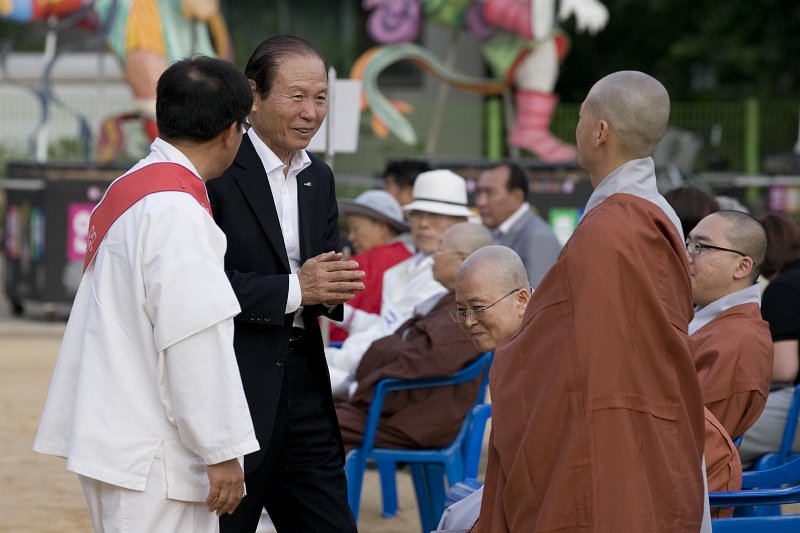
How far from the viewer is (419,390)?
5699 mm

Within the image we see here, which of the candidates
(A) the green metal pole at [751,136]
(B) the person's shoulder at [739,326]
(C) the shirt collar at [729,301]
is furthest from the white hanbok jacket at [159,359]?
(A) the green metal pole at [751,136]

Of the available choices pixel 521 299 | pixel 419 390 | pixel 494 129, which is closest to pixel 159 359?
pixel 521 299

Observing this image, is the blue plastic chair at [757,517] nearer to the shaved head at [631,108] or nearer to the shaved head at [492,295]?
the shaved head at [492,295]

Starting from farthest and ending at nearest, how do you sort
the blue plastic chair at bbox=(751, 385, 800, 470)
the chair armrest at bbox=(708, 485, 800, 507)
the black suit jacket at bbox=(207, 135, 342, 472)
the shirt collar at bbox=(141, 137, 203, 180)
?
the blue plastic chair at bbox=(751, 385, 800, 470), the chair armrest at bbox=(708, 485, 800, 507), the black suit jacket at bbox=(207, 135, 342, 472), the shirt collar at bbox=(141, 137, 203, 180)

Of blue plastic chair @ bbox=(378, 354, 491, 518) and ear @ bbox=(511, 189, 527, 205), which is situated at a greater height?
ear @ bbox=(511, 189, 527, 205)

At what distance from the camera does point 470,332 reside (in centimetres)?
404

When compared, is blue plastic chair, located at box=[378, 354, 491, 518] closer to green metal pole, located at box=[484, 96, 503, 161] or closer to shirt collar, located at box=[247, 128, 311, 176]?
shirt collar, located at box=[247, 128, 311, 176]

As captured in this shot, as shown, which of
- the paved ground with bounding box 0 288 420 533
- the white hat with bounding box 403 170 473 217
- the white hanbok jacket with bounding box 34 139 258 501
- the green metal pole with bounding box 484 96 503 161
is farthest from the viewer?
the green metal pole with bounding box 484 96 503 161

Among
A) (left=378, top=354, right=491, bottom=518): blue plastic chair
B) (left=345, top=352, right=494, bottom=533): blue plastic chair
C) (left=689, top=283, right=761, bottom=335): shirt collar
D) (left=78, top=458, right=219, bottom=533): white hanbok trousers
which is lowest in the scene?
(left=378, top=354, right=491, bottom=518): blue plastic chair

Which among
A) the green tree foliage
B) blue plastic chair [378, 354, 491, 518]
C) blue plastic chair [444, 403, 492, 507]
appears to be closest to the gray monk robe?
blue plastic chair [444, 403, 492, 507]

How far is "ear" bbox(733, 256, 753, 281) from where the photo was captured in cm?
475

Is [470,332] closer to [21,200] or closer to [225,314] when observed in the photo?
[225,314]

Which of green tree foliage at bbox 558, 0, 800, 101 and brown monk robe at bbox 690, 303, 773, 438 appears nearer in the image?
brown monk robe at bbox 690, 303, 773, 438

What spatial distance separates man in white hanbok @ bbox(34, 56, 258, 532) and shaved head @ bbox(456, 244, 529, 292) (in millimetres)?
1022
